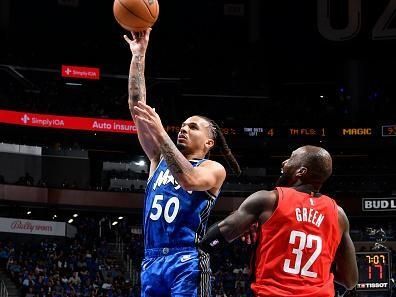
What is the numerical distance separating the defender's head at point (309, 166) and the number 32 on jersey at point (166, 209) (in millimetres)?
1217

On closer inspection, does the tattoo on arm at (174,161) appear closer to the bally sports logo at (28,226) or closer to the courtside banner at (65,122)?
the bally sports logo at (28,226)

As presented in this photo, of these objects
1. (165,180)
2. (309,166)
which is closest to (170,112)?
(165,180)

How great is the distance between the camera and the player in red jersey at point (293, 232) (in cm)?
401

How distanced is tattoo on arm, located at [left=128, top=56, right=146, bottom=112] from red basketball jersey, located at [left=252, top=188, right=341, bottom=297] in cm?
197

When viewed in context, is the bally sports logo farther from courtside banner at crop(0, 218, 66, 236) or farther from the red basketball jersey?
the red basketball jersey

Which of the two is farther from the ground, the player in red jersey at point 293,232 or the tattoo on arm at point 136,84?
the tattoo on arm at point 136,84

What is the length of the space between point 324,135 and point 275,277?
31951 mm

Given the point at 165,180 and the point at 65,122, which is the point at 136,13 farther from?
the point at 65,122

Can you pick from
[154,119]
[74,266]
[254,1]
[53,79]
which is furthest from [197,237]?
[254,1]

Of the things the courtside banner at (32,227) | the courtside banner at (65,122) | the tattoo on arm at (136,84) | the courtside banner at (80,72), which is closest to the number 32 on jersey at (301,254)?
the tattoo on arm at (136,84)

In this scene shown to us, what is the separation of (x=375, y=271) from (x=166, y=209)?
12056 mm

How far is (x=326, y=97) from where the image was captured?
40469 mm

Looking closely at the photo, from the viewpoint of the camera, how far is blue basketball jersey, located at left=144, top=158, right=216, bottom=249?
512 cm

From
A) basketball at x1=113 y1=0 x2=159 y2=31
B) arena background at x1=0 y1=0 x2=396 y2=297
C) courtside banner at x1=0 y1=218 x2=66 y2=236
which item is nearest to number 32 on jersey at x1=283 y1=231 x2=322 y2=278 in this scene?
basketball at x1=113 y1=0 x2=159 y2=31
